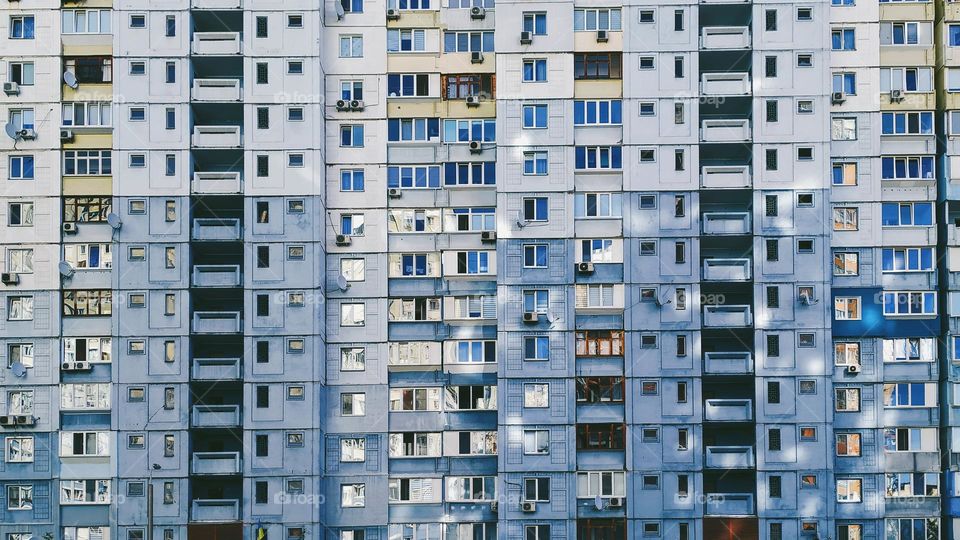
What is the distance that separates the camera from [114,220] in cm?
6569

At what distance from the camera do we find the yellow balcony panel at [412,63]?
228 feet

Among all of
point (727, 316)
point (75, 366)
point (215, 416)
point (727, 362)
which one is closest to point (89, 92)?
point (75, 366)

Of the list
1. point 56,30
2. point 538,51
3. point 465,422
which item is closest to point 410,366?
point 465,422

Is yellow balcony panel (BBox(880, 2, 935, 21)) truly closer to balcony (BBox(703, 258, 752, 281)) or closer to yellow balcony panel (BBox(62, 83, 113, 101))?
balcony (BBox(703, 258, 752, 281))

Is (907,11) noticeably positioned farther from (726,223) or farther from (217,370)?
(217,370)

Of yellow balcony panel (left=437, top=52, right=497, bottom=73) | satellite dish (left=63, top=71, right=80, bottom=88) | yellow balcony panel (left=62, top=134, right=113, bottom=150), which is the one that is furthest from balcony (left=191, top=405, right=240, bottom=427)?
yellow balcony panel (left=437, top=52, right=497, bottom=73)

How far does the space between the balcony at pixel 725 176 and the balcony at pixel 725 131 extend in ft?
4.45

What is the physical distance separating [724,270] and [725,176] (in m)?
4.73

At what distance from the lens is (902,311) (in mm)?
68062

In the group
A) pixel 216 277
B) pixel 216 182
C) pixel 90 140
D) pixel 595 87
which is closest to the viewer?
pixel 216 277

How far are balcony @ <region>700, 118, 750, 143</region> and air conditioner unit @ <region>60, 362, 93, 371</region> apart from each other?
3246cm

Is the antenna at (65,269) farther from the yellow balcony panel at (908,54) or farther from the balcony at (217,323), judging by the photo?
the yellow balcony panel at (908,54)

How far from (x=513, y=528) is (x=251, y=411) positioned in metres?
14.0

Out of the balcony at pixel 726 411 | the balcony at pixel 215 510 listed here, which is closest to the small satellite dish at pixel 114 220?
the balcony at pixel 215 510
